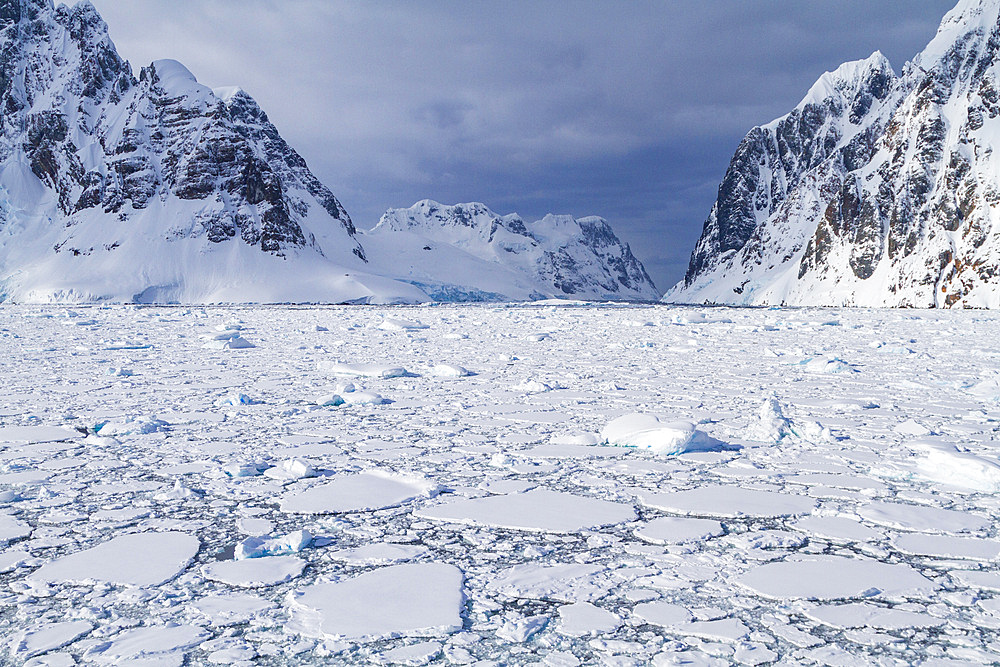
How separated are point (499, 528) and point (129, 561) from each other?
82.3 inches

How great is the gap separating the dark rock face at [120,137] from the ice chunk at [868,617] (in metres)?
136

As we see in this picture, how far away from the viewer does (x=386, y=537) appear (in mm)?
3957

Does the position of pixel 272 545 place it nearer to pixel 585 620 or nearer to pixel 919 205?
pixel 585 620

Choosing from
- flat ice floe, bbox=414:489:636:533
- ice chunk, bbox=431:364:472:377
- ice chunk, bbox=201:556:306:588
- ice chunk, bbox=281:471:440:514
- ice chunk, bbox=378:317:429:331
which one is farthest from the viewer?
ice chunk, bbox=378:317:429:331

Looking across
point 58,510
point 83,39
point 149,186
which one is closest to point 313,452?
point 58,510

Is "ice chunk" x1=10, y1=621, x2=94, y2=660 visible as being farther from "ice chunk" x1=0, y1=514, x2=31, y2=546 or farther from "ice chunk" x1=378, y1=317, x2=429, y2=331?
"ice chunk" x1=378, y1=317, x2=429, y2=331

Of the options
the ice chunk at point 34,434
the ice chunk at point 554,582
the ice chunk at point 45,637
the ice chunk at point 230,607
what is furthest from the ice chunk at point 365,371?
the ice chunk at point 45,637

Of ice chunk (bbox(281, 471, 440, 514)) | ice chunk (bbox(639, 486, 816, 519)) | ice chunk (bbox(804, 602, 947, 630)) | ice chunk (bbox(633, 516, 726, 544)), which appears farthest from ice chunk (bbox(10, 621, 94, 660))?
ice chunk (bbox(639, 486, 816, 519))

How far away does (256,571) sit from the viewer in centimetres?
343

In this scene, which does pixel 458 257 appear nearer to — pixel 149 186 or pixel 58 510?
pixel 149 186

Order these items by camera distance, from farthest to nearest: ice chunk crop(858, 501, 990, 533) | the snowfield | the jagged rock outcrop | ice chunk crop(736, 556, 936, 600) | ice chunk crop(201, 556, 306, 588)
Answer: the jagged rock outcrop → ice chunk crop(858, 501, 990, 533) → ice chunk crop(201, 556, 306, 588) → ice chunk crop(736, 556, 936, 600) → the snowfield

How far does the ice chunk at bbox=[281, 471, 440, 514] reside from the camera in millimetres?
4543

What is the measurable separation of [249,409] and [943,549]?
289 inches

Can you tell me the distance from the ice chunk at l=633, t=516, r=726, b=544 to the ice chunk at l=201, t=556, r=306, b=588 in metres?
2.00
